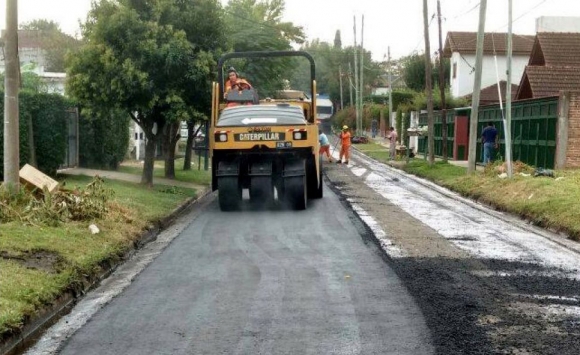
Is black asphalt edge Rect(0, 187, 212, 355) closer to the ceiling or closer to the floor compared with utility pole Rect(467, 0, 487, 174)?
closer to the floor

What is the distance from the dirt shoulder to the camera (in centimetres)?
711

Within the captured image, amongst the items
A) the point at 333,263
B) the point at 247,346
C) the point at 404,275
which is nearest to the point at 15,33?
the point at 333,263

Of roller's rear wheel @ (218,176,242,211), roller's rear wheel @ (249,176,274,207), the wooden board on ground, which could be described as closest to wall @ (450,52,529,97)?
roller's rear wheel @ (249,176,274,207)

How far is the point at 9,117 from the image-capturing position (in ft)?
44.5

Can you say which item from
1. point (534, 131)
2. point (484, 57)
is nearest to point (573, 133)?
point (534, 131)

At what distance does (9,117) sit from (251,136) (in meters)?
5.60

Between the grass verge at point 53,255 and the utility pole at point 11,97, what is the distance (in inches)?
58.2

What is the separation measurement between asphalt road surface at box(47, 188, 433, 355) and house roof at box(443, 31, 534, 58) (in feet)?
154

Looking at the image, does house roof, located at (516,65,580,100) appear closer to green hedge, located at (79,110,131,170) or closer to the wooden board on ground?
green hedge, located at (79,110,131,170)

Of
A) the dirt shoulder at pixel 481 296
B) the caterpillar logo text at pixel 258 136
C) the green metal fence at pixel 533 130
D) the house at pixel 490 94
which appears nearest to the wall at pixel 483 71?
the house at pixel 490 94

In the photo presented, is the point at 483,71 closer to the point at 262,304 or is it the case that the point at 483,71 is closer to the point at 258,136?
the point at 258,136

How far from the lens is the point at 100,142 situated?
26.5 meters

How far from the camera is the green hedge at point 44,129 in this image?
2034 centimetres

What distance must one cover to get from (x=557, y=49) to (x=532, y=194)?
22.0 meters
